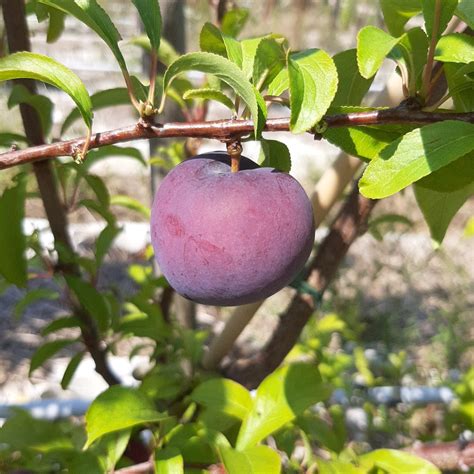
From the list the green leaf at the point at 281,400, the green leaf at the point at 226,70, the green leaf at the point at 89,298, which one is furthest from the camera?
the green leaf at the point at 89,298

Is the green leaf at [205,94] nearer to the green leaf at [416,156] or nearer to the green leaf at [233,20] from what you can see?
the green leaf at [416,156]

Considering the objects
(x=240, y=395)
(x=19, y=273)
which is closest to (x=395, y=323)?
(x=240, y=395)

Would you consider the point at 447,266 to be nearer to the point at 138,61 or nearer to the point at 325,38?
the point at 138,61

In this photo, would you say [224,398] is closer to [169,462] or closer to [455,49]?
[169,462]

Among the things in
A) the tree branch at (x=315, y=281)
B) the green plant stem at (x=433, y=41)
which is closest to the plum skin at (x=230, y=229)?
the green plant stem at (x=433, y=41)

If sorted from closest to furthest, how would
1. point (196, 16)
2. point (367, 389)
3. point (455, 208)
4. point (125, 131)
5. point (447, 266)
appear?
point (125, 131)
point (455, 208)
point (367, 389)
point (447, 266)
point (196, 16)

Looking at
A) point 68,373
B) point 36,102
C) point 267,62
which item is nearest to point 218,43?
point 267,62
